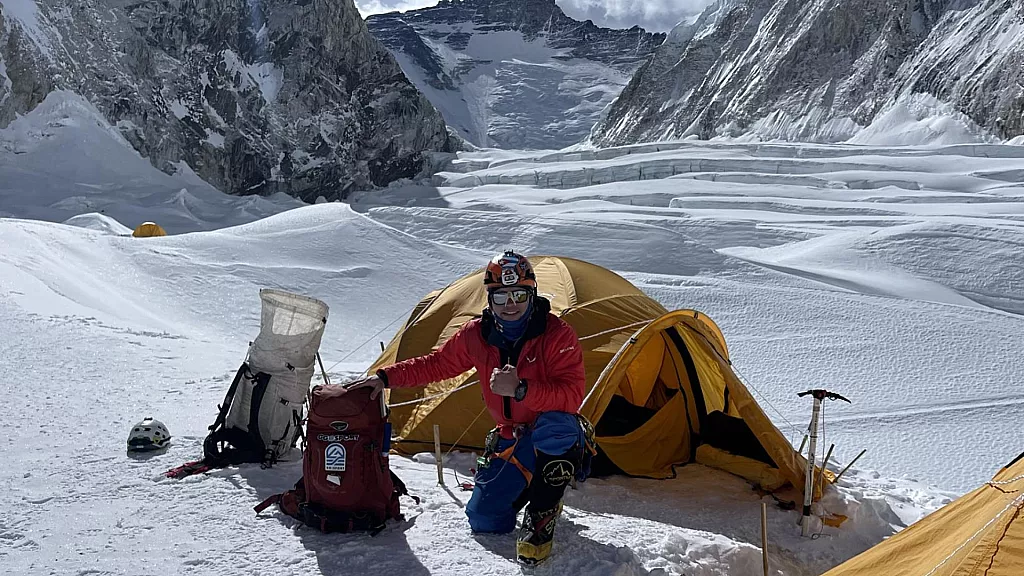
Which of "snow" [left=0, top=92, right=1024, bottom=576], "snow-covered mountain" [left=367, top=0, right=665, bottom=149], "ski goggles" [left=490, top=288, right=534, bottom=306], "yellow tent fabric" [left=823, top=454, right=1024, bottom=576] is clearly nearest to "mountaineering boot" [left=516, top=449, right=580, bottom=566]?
"snow" [left=0, top=92, right=1024, bottom=576]

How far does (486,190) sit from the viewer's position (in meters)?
37.8

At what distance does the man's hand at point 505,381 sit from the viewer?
315 centimetres

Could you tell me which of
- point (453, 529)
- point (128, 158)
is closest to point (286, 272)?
point (453, 529)

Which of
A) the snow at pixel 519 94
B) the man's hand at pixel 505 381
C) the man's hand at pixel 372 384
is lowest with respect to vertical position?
the man's hand at pixel 372 384

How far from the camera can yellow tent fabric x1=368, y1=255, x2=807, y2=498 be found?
5.21 metres

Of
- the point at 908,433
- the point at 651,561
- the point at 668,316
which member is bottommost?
the point at 908,433

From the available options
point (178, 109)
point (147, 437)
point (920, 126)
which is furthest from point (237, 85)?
point (147, 437)

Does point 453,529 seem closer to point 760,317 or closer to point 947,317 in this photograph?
point 760,317

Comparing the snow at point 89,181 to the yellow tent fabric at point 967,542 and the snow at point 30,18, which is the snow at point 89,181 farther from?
the yellow tent fabric at point 967,542

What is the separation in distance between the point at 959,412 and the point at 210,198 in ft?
121

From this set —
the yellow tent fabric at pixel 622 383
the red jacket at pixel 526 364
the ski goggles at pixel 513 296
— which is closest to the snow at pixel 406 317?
the yellow tent fabric at pixel 622 383

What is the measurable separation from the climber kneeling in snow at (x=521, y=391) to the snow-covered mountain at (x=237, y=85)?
3742 centimetres

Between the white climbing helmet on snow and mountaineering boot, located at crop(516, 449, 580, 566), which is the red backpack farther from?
the white climbing helmet on snow

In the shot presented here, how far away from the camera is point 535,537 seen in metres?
3.21
